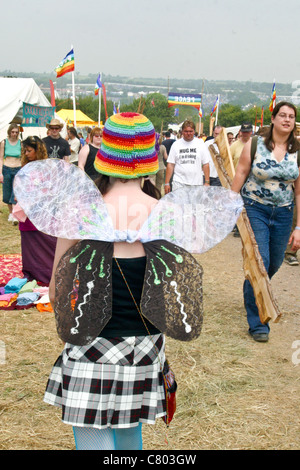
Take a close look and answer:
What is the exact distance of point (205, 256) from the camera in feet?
26.5

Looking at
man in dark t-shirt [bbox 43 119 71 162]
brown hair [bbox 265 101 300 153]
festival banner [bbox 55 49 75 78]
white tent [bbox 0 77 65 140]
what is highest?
brown hair [bbox 265 101 300 153]

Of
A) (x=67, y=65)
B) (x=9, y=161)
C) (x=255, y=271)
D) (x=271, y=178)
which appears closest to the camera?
(x=255, y=271)

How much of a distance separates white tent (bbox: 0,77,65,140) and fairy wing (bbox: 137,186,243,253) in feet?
56.9

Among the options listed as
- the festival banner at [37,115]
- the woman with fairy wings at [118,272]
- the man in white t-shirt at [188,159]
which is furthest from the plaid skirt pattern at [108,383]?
the festival banner at [37,115]

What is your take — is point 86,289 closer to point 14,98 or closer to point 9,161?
point 9,161

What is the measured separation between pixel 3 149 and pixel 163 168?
13.8ft

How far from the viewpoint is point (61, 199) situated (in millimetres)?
1974

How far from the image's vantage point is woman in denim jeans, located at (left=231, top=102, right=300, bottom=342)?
167 inches

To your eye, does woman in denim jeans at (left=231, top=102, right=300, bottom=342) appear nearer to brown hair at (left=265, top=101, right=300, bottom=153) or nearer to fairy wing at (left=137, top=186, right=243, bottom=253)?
brown hair at (left=265, top=101, right=300, bottom=153)

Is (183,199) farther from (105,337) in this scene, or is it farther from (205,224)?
(105,337)

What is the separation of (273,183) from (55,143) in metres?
5.57

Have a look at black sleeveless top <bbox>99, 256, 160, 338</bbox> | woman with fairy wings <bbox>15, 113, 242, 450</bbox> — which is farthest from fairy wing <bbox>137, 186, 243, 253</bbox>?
black sleeveless top <bbox>99, 256, 160, 338</bbox>

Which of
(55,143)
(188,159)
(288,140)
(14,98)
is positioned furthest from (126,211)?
(14,98)
